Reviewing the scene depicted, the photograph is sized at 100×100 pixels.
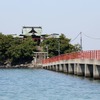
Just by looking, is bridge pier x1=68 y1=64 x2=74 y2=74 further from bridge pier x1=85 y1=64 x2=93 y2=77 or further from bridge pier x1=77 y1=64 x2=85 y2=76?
bridge pier x1=85 y1=64 x2=93 y2=77

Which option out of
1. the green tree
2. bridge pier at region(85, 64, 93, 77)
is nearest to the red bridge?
bridge pier at region(85, 64, 93, 77)

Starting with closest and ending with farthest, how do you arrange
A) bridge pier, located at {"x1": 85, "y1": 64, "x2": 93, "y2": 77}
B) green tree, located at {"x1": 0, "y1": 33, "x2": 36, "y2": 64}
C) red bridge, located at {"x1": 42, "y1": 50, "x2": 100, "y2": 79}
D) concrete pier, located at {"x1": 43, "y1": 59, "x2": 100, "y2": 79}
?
1. concrete pier, located at {"x1": 43, "y1": 59, "x2": 100, "y2": 79}
2. red bridge, located at {"x1": 42, "y1": 50, "x2": 100, "y2": 79}
3. bridge pier, located at {"x1": 85, "y1": 64, "x2": 93, "y2": 77}
4. green tree, located at {"x1": 0, "y1": 33, "x2": 36, "y2": 64}

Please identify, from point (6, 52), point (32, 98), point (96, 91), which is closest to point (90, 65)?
point (96, 91)

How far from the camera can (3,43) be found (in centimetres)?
14338

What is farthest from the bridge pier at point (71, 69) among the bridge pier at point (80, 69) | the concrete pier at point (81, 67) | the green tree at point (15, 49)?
the green tree at point (15, 49)

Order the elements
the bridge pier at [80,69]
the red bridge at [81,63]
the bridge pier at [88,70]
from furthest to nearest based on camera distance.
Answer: the bridge pier at [80,69], the bridge pier at [88,70], the red bridge at [81,63]

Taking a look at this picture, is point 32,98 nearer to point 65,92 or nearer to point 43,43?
point 65,92

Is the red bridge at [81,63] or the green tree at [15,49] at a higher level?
the green tree at [15,49]

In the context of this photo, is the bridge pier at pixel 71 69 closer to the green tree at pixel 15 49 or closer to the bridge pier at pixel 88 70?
the bridge pier at pixel 88 70

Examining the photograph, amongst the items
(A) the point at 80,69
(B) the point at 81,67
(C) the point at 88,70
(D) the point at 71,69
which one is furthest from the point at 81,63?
(D) the point at 71,69

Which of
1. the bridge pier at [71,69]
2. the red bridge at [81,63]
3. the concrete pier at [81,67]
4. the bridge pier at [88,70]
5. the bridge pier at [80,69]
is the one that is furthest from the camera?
the bridge pier at [71,69]

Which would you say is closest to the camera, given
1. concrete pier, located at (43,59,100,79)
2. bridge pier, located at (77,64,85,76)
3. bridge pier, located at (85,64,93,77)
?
concrete pier, located at (43,59,100,79)

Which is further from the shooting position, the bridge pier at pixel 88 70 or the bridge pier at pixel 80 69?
the bridge pier at pixel 80 69

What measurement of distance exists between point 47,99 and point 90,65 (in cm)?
2915
